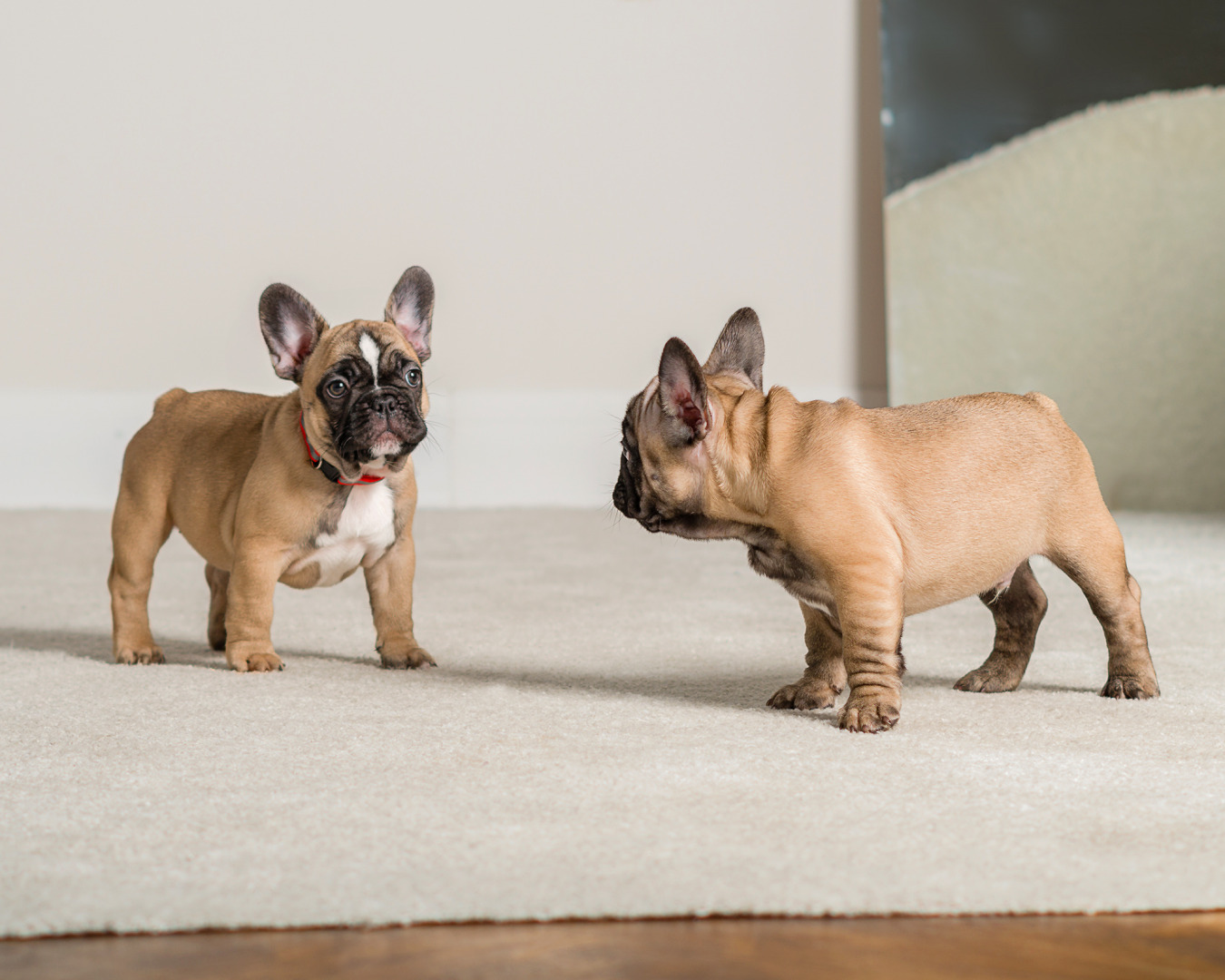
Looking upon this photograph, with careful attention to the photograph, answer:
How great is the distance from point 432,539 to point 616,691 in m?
2.03

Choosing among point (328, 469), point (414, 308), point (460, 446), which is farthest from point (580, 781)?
point (460, 446)

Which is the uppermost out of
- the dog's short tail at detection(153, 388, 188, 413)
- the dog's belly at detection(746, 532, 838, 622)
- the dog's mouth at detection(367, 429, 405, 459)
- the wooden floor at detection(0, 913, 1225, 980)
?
the dog's short tail at detection(153, 388, 188, 413)

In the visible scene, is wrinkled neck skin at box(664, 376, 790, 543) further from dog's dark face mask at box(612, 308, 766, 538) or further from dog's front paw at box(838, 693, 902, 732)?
dog's front paw at box(838, 693, 902, 732)

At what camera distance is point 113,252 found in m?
4.72

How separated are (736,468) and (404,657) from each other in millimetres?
660

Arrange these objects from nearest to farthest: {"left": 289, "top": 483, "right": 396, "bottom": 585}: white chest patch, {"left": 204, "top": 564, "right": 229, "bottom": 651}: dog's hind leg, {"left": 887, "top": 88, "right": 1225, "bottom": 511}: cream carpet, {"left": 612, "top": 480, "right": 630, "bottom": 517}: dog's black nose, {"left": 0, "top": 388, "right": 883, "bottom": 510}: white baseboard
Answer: {"left": 612, "top": 480, "right": 630, "bottom": 517}: dog's black nose
{"left": 289, "top": 483, "right": 396, "bottom": 585}: white chest patch
{"left": 204, "top": 564, "right": 229, "bottom": 651}: dog's hind leg
{"left": 887, "top": 88, "right": 1225, "bottom": 511}: cream carpet
{"left": 0, "top": 388, "right": 883, "bottom": 510}: white baseboard

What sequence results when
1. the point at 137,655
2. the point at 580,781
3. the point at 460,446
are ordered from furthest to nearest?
1. the point at 460,446
2. the point at 137,655
3. the point at 580,781

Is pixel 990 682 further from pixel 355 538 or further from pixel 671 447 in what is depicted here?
pixel 355 538

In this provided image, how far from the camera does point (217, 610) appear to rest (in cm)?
206

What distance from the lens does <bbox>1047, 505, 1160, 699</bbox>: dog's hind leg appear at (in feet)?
5.20

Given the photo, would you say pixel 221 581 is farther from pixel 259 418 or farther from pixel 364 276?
pixel 364 276

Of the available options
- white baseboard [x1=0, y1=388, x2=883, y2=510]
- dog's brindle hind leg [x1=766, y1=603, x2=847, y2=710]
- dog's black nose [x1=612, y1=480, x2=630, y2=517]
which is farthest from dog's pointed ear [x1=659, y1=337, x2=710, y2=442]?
white baseboard [x1=0, y1=388, x2=883, y2=510]

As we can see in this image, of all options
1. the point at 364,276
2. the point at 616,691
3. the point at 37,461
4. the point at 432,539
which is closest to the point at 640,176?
the point at 364,276

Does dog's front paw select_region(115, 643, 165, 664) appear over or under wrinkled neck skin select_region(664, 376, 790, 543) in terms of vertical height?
under
